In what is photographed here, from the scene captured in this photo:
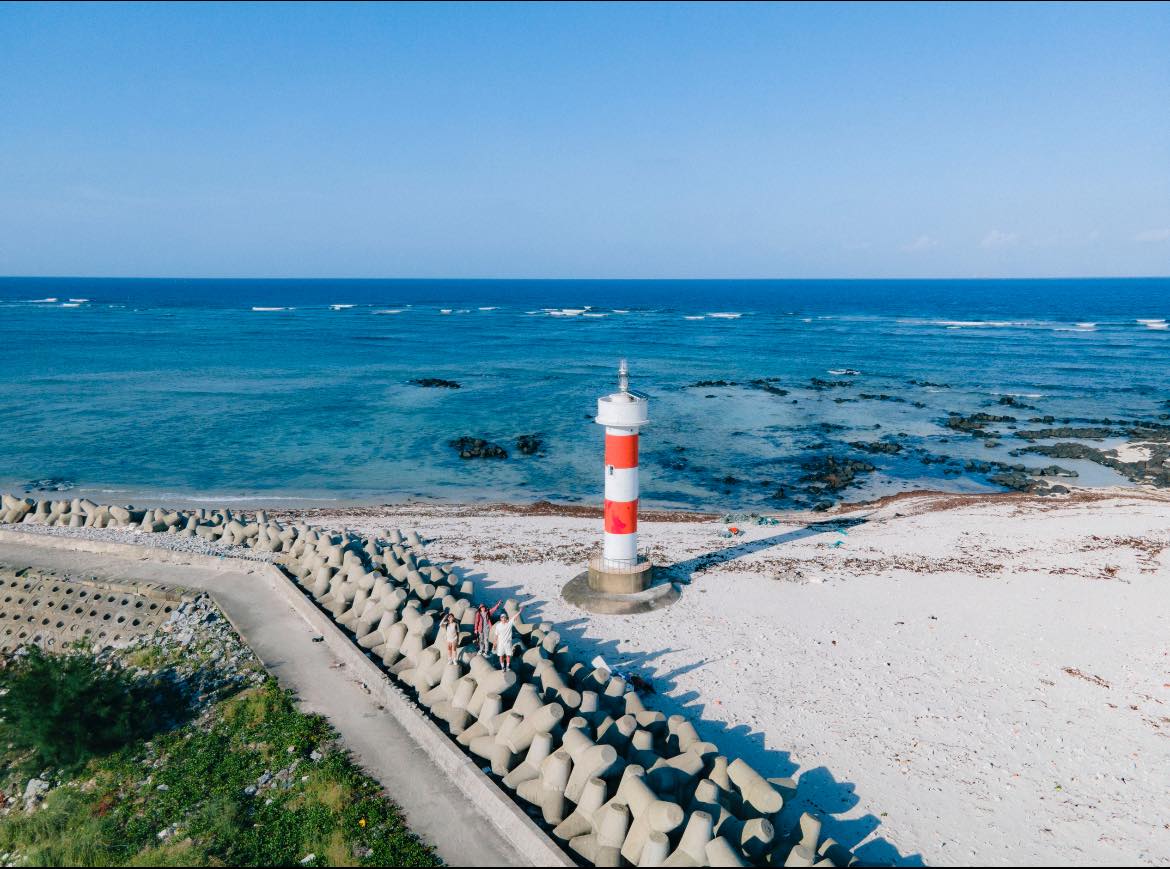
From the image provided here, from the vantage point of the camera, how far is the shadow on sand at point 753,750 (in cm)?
744

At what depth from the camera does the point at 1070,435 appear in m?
34.3

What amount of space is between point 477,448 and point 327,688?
900 inches

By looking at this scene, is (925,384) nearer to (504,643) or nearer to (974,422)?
(974,422)

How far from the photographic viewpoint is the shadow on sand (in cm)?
744

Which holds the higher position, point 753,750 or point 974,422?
point 974,422

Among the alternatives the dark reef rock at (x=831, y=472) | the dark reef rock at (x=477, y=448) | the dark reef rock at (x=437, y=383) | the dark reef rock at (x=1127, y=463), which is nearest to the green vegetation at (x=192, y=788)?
the dark reef rock at (x=477, y=448)

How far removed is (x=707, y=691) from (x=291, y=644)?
6.42 meters

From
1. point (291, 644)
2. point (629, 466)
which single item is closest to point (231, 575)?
point (291, 644)

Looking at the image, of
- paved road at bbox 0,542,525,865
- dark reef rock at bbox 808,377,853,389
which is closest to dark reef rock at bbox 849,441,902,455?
dark reef rock at bbox 808,377,853,389

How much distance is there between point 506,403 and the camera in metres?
42.4

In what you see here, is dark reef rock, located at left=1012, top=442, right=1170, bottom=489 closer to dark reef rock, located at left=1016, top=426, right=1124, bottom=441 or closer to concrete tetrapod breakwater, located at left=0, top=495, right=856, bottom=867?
dark reef rock, located at left=1016, top=426, right=1124, bottom=441

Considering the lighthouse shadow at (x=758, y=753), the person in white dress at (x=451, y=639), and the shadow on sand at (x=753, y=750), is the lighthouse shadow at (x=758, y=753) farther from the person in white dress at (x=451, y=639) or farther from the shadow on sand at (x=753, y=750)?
the person in white dress at (x=451, y=639)

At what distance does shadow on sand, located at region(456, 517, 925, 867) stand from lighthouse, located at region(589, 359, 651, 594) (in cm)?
81

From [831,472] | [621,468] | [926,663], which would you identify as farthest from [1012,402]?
[621,468]
